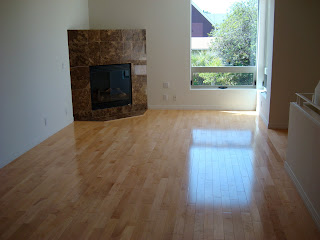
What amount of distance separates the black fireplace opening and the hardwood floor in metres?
1.22

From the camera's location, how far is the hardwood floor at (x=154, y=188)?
10.2 ft

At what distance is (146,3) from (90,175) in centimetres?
450

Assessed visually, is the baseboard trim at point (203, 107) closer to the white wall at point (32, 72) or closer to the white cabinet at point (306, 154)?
the white wall at point (32, 72)

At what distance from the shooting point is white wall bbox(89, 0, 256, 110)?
25.2 feet

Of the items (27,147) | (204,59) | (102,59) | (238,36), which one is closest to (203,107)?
(204,59)

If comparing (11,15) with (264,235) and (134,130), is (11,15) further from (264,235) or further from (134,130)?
(264,235)

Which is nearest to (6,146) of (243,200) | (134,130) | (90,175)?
(90,175)

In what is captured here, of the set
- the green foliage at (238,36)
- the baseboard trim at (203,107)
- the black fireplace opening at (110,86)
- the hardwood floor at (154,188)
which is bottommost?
the hardwood floor at (154,188)

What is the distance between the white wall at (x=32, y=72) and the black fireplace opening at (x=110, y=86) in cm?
56

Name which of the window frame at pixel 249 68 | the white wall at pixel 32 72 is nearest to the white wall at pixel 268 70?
the window frame at pixel 249 68

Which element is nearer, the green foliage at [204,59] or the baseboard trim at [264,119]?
the baseboard trim at [264,119]

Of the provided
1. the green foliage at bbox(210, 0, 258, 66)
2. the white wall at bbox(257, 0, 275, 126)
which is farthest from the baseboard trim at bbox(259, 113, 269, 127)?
the green foliage at bbox(210, 0, 258, 66)

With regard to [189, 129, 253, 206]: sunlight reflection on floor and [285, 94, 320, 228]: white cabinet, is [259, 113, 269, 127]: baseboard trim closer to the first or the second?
[189, 129, 253, 206]: sunlight reflection on floor

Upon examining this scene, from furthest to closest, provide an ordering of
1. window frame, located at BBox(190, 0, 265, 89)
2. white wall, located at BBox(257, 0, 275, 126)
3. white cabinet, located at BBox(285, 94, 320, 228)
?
window frame, located at BBox(190, 0, 265, 89)
white wall, located at BBox(257, 0, 275, 126)
white cabinet, located at BBox(285, 94, 320, 228)
